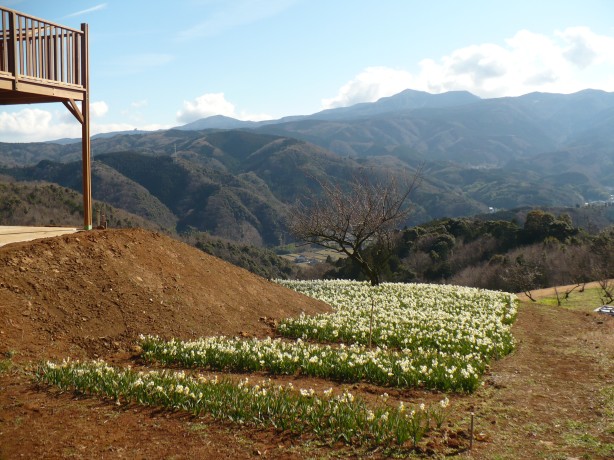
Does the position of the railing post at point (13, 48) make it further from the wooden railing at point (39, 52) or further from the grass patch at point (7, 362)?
the grass patch at point (7, 362)

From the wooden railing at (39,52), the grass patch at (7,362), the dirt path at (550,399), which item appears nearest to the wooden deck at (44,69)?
the wooden railing at (39,52)

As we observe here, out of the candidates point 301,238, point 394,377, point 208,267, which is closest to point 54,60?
point 208,267

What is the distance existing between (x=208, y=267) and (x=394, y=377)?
7.34 meters

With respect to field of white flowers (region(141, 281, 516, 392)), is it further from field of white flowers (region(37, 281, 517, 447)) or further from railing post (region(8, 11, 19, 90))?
railing post (region(8, 11, 19, 90))

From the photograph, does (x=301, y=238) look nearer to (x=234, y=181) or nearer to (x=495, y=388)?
(x=495, y=388)

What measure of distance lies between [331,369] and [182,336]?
3432mm

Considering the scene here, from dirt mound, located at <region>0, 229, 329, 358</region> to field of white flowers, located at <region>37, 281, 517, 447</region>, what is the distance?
745 millimetres

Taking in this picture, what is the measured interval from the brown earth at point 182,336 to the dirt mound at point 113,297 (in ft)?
0.10

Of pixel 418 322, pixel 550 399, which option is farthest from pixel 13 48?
pixel 550 399

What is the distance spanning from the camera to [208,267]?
1434cm

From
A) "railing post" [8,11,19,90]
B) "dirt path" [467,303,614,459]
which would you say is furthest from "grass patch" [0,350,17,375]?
"dirt path" [467,303,614,459]

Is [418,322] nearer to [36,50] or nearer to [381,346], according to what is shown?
[381,346]

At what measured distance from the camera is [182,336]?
1044 cm

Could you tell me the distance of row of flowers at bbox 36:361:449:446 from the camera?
6066mm
